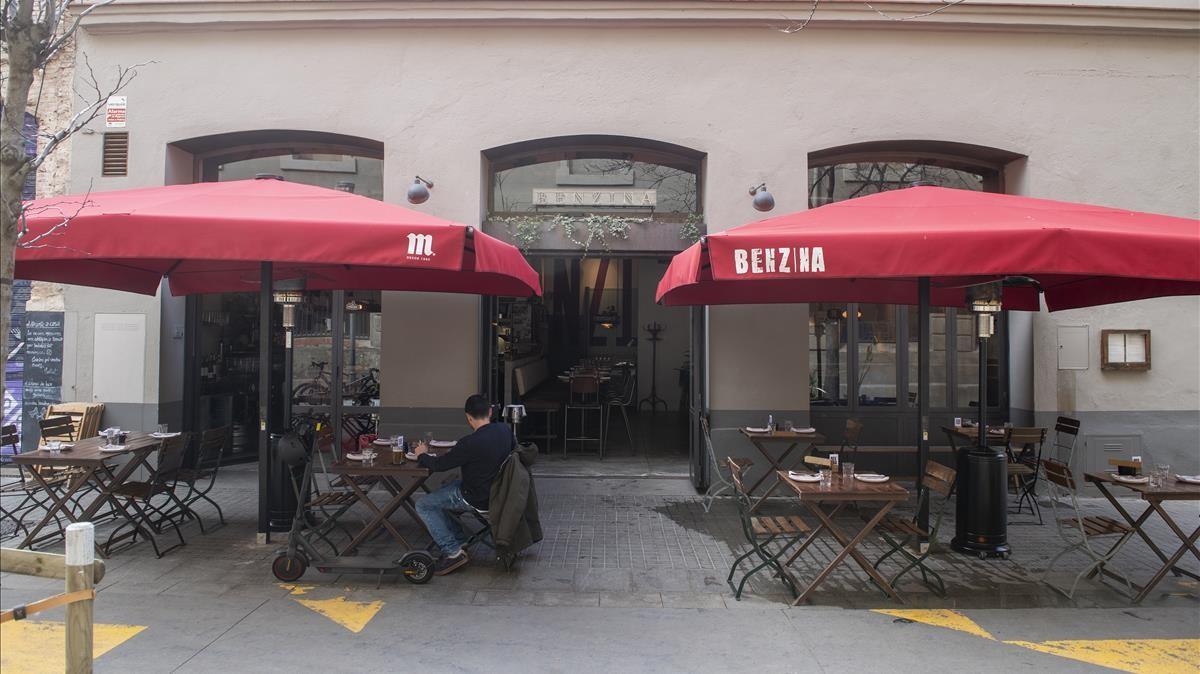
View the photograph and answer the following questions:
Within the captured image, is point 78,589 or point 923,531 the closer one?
point 78,589

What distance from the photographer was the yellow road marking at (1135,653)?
13.0 feet

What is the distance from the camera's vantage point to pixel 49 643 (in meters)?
4.09

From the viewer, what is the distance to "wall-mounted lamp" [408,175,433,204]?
7.92 metres

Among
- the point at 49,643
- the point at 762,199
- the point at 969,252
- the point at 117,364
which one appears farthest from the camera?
the point at 117,364

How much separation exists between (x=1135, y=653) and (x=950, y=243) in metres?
2.75

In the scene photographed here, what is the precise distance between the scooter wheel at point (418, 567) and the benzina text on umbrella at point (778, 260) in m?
3.11

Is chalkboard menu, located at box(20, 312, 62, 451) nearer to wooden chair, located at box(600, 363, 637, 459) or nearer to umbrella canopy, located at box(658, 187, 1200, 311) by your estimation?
wooden chair, located at box(600, 363, 637, 459)

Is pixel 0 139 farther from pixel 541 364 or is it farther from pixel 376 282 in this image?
pixel 541 364

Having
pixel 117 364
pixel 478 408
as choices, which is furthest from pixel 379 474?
pixel 117 364

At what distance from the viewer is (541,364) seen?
1377 centimetres

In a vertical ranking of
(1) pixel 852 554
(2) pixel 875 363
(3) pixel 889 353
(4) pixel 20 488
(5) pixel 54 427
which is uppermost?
(3) pixel 889 353

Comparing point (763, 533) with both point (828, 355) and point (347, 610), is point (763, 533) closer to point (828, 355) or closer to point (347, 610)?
point (347, 610)

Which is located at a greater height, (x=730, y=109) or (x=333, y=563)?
(x=730, y=109)

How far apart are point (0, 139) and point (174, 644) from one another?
2920 mm
